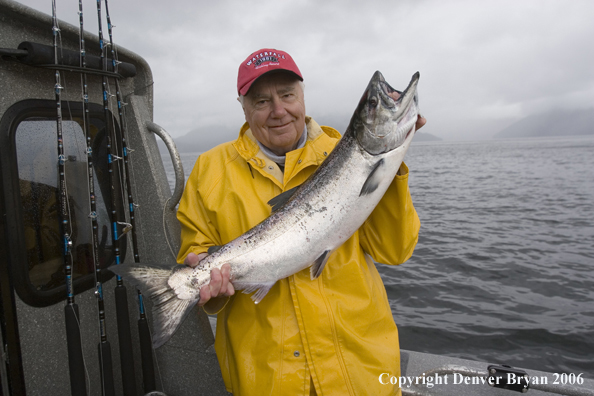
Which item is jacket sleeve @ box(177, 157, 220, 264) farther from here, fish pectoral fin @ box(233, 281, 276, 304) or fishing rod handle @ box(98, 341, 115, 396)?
fishing rod handle @ box(98, 341, 115, 396)

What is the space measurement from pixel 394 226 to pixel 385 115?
2.60ft

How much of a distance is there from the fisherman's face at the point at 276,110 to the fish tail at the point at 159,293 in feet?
4.12

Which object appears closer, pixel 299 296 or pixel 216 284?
pixel 299 296

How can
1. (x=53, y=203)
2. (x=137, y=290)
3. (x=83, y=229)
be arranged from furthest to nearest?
(x=137, y=290)
(x=83, y=229)
(x=53, y=203)

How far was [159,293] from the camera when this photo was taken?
105 inches

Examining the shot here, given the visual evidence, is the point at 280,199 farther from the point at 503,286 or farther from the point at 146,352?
the point at 503,286

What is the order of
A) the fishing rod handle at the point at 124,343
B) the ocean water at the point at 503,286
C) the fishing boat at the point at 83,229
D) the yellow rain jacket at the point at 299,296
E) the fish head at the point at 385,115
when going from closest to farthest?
the yellow rain jacket at the point at 299,296
the fish head at the point at 385,115
the fishing boat at the point at 83,229
the fishing rod handle at the point at 124,343
the ocean water at the point at 503,286

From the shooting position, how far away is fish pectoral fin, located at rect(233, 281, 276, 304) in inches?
103

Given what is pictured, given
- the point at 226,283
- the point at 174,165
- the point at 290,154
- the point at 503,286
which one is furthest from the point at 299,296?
the point at 503,286

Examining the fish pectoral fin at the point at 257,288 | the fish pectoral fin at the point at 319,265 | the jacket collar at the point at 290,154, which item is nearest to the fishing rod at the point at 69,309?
the fish pectoral fin at the point at 257,288

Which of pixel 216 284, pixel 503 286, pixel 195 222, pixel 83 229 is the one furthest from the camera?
pixel 503 286

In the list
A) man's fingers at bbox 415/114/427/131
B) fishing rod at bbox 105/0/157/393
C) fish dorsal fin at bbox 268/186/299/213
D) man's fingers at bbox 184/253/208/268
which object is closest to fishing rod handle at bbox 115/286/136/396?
fishing rod at bbox 105/0/157/393

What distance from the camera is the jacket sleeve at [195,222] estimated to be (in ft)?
9.53

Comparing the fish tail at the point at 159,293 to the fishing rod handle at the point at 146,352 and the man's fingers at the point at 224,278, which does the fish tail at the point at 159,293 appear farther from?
the fishing rod handle at the point at 146,352
